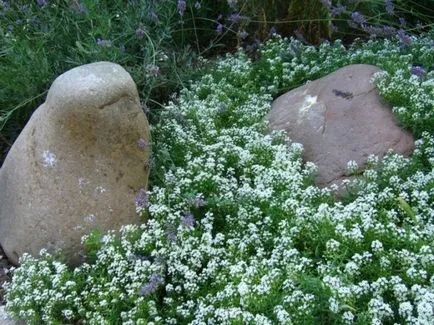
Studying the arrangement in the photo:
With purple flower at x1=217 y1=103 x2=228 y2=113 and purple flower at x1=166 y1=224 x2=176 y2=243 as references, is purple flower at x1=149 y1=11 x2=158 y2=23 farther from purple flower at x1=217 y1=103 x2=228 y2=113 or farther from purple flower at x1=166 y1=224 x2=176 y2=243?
purple flower at x1=166 y1=224 x2=176 y2=243

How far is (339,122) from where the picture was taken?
5121mm

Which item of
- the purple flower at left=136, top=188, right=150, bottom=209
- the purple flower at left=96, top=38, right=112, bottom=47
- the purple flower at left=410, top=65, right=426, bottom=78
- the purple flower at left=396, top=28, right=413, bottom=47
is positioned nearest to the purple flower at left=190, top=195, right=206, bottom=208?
the purple flower at left=136, top=188, right=150, bottom=209

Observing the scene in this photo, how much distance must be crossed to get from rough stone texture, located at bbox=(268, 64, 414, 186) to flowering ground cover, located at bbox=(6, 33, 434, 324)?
117 mm

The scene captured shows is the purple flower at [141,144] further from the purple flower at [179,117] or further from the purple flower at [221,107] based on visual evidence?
the purple flower at [221,107]

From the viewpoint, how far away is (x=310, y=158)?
503cm

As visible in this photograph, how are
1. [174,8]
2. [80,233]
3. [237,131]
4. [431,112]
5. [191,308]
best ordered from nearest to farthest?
[191,308]
[80,233]
[431,112]
[237,131]
[174,8]

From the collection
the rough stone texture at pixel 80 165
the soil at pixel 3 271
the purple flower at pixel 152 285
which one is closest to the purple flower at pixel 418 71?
the rough stone texture at pixel 80 165

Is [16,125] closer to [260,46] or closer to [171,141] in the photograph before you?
[171,141]

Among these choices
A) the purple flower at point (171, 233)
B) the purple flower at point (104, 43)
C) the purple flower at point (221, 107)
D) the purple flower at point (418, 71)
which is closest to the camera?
the purple flower at point (171, 233)

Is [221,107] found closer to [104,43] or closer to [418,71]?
[104,43]

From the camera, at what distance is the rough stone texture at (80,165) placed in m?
4.52

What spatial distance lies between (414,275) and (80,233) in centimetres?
219

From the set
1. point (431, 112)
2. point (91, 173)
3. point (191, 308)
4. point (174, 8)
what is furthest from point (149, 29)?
point (191, 308)

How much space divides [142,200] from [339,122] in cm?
163
